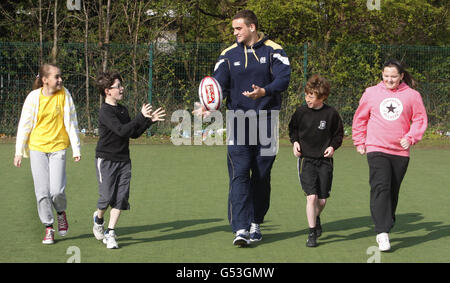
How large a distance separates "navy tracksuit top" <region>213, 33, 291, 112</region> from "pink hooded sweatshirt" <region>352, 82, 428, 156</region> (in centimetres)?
92

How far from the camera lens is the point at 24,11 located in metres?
22.8

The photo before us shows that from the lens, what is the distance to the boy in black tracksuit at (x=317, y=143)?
750cm

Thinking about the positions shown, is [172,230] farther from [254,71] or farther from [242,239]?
[254,71]

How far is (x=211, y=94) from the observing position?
7469mm

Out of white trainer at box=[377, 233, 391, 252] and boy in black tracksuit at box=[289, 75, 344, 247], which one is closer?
white trainer at box=[377, 233, 391, 252]

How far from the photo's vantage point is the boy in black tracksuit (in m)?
7.50

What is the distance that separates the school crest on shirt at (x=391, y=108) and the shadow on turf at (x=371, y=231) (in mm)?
1272

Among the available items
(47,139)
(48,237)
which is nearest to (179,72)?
(47,139)

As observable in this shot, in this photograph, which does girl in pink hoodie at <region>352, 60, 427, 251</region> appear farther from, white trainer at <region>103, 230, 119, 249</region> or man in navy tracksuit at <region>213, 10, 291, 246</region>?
white trainer at <region>103, 230, 119, 249</region>

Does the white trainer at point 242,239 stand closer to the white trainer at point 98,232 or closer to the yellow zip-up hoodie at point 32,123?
the white trainer at point 98,232

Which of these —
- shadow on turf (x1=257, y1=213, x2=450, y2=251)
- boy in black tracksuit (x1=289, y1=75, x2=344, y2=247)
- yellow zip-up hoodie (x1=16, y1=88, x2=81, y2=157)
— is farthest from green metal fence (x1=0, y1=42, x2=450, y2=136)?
boy in black tracksuit (x1=289, y1=75, x2=344, y2=247)

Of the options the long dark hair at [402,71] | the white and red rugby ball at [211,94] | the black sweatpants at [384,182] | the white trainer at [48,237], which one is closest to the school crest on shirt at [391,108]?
the long dark hair at [402,71]

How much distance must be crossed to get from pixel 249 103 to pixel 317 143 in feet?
2.63

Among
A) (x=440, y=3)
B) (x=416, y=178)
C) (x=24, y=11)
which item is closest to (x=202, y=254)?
(x=416, y=178)
